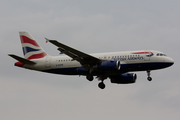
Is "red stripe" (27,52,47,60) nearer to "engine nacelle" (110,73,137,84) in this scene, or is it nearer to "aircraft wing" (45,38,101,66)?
"aircraft wing" (45,38,101,66)

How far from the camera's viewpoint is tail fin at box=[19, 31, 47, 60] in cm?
5417

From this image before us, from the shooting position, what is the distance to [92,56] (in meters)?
46.6

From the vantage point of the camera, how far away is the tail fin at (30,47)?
54.2 metres

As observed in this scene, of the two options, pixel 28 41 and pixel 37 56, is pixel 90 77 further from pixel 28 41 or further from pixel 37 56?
pixel 28 41

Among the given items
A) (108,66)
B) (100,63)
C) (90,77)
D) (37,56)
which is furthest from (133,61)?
(37,56)

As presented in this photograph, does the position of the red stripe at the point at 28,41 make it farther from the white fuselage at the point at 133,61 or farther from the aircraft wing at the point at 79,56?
the aircraft wing at the point at 79,56

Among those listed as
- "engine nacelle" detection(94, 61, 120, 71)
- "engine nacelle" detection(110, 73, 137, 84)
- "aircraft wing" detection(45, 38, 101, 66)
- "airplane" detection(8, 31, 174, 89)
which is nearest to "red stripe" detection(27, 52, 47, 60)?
"airplane" detection(8, 31, 174, 89)

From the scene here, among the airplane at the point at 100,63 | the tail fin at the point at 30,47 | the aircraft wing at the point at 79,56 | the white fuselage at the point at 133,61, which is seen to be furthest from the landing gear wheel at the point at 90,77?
the tail fin at the point at 30,47

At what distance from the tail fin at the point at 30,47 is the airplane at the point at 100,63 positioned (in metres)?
0.48

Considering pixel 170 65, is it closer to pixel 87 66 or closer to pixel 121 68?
pixel 121 68

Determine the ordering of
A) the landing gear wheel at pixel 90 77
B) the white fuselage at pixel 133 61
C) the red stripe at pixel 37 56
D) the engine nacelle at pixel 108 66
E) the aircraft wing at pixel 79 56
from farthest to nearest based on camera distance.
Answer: the red stripe at pixel 37 56 → the landing gear wheel at pixel 90 77 → the white fuselage at pixel 133 61 → the engine nacelle at pixel 108 66 → the aircraft wing at pixel 79 56

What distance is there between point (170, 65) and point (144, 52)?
397 centimetres

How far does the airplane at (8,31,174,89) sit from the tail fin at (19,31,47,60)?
48cm

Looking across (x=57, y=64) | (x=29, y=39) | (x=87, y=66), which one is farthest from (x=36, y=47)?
(x=87, y=66)
